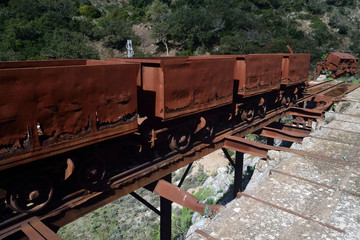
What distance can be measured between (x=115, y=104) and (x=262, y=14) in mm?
46243

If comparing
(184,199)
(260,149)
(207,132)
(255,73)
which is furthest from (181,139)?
(255,73)

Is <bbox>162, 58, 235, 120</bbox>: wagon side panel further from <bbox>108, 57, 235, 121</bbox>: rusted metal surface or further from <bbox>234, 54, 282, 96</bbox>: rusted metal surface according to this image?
<bbox>234, 54, 282, 96</bbox>: rusted metal surface

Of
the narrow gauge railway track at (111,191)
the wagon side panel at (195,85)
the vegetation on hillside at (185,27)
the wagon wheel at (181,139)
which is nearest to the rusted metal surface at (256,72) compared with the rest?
the wagon side panel at (195,85)

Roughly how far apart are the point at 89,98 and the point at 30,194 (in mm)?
1361

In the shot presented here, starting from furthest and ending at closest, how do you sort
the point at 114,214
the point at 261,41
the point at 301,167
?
the point at 261,41 < the point at 114,214 < the point at 301,167

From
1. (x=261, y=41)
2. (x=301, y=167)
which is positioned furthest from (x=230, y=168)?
(x=261, y=41)

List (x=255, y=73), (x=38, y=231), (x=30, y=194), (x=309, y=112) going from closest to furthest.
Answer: (x=38, y=231) → (x=30, y=194) → (x=255, y=73) → (x=309, y=112)

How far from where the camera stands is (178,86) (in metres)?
4.66

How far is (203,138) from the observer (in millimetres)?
5809

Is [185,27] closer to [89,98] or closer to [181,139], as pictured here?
[181,139]

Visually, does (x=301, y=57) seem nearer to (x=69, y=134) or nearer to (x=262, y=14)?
(x=69, y=134)

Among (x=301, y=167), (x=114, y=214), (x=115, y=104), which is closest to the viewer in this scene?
(x=115, y=104)

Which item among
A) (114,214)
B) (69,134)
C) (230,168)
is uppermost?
(69,134)

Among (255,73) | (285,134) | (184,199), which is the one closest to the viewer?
(184,199)
